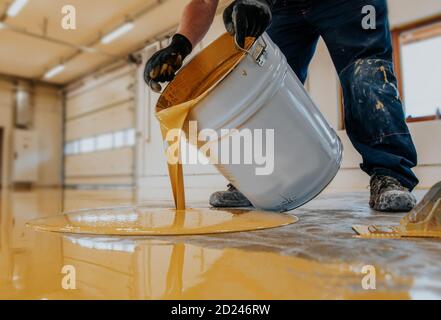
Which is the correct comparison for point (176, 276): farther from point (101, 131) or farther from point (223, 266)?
point (101, 131)

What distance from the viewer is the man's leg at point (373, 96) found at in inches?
50.3

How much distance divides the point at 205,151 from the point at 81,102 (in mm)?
8607

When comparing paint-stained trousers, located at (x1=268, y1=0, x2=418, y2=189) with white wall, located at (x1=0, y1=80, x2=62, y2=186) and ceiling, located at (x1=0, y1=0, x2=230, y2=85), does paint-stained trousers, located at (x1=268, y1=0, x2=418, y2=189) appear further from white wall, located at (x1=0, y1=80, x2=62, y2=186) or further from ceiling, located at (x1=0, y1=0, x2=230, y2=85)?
white wall, located at (x1=0, y1=80, x2=62, y2=186)

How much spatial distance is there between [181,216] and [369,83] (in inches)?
33.4

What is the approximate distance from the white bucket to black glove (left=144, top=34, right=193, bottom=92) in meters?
0.36

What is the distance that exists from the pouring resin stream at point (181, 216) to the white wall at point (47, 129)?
8950 mm

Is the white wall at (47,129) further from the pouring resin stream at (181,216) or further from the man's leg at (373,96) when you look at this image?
the man's leg at (373,96)

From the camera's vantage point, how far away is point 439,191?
71cm

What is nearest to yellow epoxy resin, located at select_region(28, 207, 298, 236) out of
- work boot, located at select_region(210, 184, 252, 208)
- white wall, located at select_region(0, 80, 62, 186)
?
work boot, located at select_region(210, 184, 252, 208)

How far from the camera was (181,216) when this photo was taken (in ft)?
3.45

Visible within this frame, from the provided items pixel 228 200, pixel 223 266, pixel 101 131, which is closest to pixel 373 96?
pixel 228 200

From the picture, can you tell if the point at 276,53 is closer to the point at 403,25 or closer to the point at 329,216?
the point at 329,216

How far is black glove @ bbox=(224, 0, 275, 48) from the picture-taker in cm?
97
